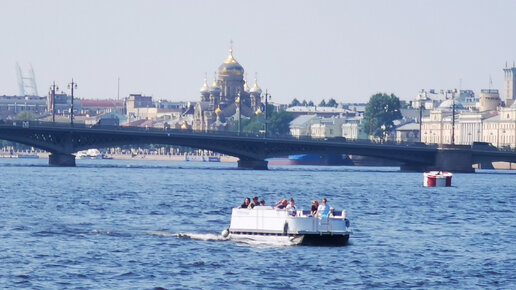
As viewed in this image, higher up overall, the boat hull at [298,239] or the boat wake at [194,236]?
the boat hull at [298,239]

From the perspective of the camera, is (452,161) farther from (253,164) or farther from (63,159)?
(63,159)

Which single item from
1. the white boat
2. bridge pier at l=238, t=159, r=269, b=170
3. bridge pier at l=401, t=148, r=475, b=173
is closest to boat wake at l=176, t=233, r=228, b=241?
the white boat

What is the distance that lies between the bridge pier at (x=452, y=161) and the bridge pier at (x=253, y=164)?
1347 cm

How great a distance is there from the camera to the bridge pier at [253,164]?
144000mm

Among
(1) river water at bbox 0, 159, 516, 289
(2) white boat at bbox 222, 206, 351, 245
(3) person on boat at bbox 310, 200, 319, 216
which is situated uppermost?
(3) person on boat at bbox 310, 200, 319, 216

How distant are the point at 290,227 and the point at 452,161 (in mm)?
90764

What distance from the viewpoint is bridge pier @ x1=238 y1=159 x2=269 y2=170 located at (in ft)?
472

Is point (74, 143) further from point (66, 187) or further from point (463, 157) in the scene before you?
point (66, 187)

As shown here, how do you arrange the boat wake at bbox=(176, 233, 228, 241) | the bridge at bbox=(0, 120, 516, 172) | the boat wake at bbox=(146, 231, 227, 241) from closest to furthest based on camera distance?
the boat wake at bbox=(176, 233, 228, 241)
the boat wake at bbox=(146, 231, 227, 241)
the bridge at bbox=(0, 120, 516, 172)

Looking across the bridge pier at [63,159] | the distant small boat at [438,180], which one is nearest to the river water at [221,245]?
the distant small boat at [438,180]

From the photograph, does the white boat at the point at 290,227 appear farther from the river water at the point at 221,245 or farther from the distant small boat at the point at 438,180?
the distant small boat at the point at 438,180

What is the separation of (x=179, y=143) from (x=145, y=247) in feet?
285

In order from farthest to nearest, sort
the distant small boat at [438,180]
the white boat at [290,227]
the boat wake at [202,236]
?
the distant small boat at [438,180] → the boat wake at [202,236] → the white boat at [290,227]

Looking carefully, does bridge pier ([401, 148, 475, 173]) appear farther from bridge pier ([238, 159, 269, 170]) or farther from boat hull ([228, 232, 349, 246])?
boat hull ([228, 232, 349, 246])
